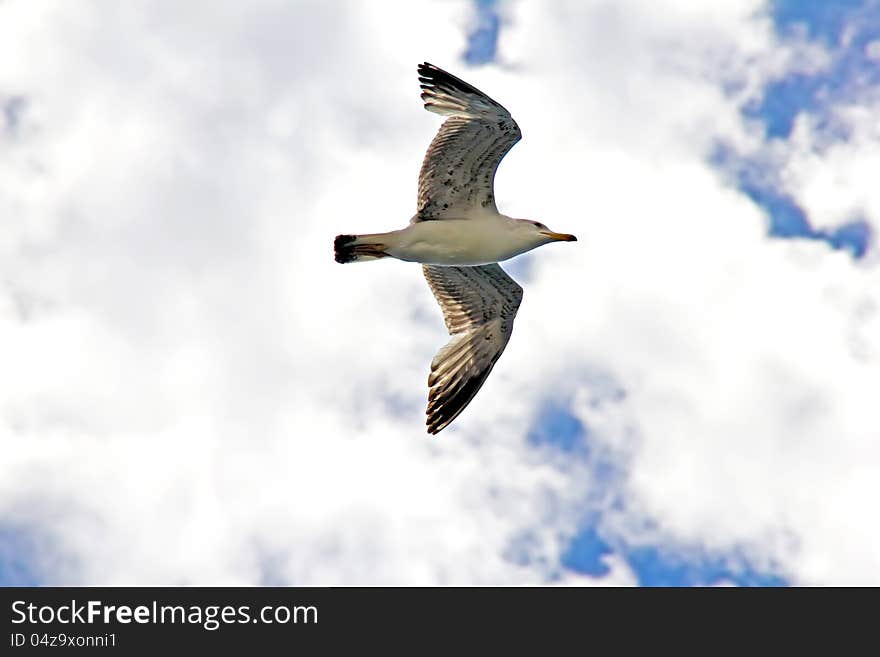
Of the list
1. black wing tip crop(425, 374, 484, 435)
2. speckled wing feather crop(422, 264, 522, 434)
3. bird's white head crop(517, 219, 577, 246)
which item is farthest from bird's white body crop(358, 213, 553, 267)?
black wing tip crop(425, 374, 484, 435)

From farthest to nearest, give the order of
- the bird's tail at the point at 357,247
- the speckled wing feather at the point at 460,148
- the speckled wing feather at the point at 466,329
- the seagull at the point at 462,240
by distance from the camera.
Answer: the speckled wing feather at the point at 466,329 < the bird's tail at the point at 357,247 < the seagull at the point at 462,240 < the speckled wing feather at the point at 460,148

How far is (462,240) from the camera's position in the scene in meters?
18.1

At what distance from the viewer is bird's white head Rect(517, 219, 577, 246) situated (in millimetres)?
18297

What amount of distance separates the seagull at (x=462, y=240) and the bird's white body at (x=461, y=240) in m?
0.01

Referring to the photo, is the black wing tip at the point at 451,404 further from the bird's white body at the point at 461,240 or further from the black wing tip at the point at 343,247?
the black wing tip at the point at 343,247

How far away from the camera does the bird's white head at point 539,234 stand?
18.3 meters

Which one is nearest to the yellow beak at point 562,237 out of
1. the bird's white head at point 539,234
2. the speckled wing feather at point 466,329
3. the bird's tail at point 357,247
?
the bird's white head at point 539,234

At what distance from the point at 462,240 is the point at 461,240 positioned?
0.04ft

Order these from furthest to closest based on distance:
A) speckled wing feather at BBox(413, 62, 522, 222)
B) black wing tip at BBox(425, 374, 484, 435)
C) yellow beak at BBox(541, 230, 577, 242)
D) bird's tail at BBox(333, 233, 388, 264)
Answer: black wing tip at BBox(425, 374, 484, 435), yellow beak at BBox(541, 230, 577, 242), bird's tail at BBox(333, 233, 388, 264), speckled wing feather at BBox(413, 62, 522, 222)

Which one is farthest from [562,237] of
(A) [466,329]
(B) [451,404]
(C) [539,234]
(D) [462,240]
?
(B) [451,404]

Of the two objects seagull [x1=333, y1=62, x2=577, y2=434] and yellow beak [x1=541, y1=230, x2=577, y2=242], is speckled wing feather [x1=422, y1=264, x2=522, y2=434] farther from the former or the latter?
yellow beak [x1=541, y1=230, x2=577, y2=242]

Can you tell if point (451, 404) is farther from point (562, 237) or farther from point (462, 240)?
point (562, 237)

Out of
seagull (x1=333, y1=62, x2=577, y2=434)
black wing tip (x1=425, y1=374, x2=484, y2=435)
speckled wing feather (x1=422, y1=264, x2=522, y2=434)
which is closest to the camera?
seagull (x1=333, y1=62, x2=577, y2=434)
